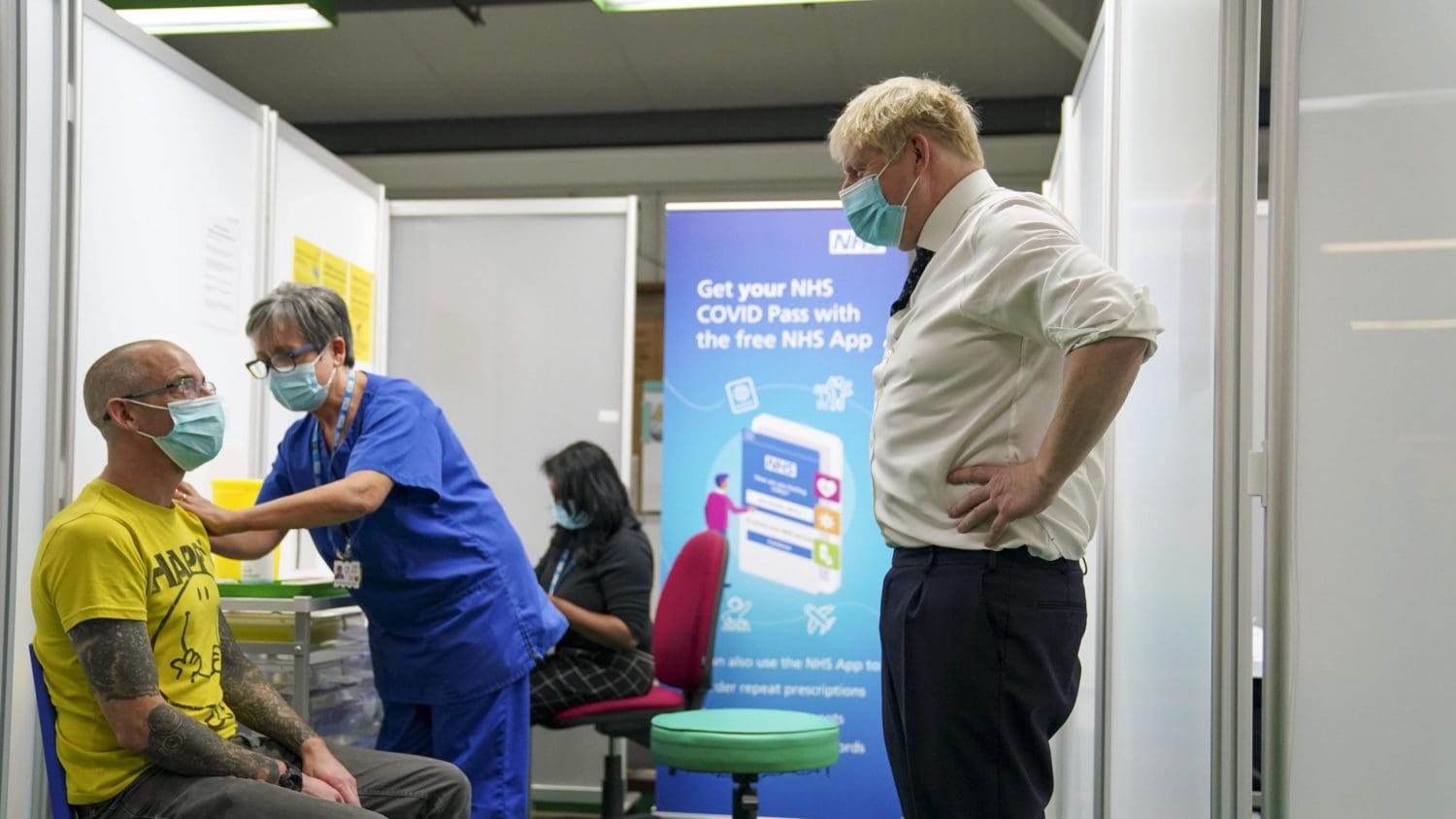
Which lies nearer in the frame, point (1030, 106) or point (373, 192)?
point (373, 192)

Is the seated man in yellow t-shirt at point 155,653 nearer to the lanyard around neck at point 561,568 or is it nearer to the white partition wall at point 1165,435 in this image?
the white partition wall at point 1165,435

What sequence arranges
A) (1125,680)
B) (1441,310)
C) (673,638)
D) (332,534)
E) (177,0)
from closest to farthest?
(1441,310), (1125,680), (332,534), (177,0), (673,638)

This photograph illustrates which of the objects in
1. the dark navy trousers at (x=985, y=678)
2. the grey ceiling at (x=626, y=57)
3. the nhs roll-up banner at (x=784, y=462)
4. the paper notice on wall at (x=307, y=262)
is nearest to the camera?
the dark navy trousers at (x=985, y=678)

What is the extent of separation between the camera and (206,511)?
2.21 meters

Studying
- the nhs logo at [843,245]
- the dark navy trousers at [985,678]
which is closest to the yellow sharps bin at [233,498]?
the dark navy trousers at [985,678]

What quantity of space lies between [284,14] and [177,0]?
0.94 ft

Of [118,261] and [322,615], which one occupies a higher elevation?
[118,261]

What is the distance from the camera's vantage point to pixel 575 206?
4.50 metres

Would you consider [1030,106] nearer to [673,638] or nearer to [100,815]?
[673,638]

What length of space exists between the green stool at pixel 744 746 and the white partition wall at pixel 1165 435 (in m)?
0.94

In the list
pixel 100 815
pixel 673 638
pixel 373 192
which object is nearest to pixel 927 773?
pixel 100 815

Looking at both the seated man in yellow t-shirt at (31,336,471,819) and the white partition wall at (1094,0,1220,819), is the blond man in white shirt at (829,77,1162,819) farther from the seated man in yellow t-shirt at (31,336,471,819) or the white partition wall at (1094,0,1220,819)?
the seated man in yellow t-shirt at (31,336,471,819)

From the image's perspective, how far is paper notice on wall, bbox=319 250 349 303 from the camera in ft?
13.1

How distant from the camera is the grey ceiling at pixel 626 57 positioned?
5.56 metres
